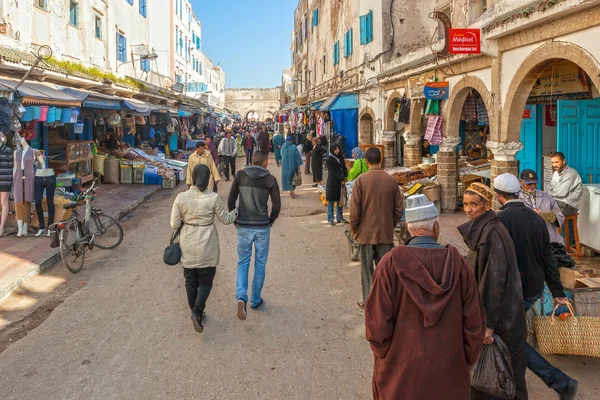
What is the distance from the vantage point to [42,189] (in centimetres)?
913

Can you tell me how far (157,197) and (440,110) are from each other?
8.18m

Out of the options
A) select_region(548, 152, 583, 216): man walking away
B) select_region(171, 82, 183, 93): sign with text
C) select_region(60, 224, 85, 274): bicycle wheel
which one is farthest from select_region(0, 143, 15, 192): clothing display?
select_region(171, 82, 183, 93): sign with text

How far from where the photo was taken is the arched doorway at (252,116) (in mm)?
79519

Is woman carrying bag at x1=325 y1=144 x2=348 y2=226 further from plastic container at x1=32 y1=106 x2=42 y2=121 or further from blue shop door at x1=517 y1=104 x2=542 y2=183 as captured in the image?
plastic container at x1=32 y1=106 x2=42 y2=121

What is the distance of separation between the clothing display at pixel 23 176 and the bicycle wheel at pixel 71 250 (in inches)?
79.1

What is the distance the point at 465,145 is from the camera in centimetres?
1418

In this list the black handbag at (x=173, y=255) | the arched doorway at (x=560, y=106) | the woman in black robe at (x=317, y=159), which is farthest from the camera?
the woman in black robe at (x=317, y=159)

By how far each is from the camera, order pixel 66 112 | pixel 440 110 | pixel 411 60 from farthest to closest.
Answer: pixel 411 60
pixel 440 110
pixel 66 112

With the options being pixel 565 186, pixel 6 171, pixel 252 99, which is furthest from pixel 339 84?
pixel 252 99

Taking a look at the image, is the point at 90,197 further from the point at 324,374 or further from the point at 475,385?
the point at 475,385

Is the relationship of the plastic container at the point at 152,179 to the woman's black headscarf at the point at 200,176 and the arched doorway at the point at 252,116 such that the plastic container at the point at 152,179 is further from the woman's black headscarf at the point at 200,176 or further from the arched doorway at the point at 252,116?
the arched doorway at the point at 252,116

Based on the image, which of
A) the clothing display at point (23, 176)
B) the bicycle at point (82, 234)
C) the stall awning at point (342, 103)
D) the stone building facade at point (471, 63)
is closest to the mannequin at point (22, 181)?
the clothing display at point (23, 176)

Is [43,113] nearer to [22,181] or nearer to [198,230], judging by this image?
[22,181]

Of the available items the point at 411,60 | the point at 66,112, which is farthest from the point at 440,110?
the point at 66,112
